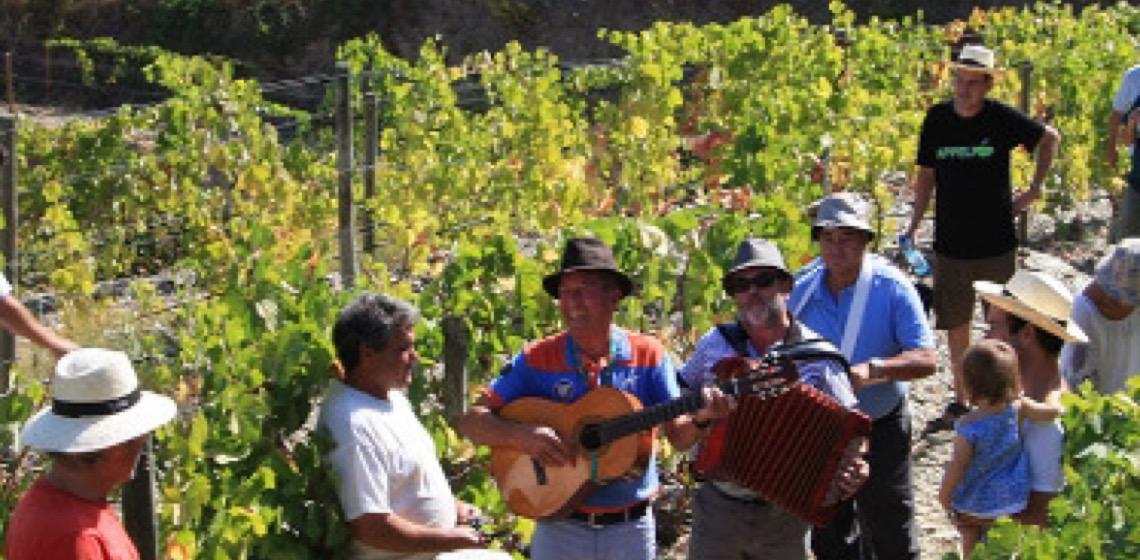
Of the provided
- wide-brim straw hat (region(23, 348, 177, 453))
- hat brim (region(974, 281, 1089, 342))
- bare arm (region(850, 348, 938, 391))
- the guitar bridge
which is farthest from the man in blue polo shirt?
wide-brim straw hat (region(23, 348, 177, 453))

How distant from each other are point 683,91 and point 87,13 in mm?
19312

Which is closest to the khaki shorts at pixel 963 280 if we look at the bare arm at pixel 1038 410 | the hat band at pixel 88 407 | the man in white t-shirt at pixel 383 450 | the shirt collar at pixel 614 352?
Answer: the bare arm at pixel 1038 410

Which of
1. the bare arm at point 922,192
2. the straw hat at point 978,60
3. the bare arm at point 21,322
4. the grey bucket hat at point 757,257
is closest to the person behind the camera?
the grey bucket hat at point 757,257

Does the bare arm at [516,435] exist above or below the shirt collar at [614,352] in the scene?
below

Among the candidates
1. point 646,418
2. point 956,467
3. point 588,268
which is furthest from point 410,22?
point 646,418

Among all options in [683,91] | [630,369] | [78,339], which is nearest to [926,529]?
[630,369]

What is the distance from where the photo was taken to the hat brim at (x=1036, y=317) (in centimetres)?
602

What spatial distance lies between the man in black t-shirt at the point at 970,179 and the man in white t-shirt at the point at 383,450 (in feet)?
12.2

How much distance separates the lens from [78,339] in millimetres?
9570

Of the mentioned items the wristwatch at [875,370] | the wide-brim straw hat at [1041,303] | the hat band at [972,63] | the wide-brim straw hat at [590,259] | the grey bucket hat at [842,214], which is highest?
the hat band at [972,63]

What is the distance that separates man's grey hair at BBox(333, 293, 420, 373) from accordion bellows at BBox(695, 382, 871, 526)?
0.94 meters

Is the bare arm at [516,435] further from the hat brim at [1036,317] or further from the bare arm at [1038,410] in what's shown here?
the hat brim at [1036,317]

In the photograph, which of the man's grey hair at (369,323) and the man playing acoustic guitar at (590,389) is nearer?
the man's grey hair at (369,323)

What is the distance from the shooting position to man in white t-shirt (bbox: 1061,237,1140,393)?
6492 mm
